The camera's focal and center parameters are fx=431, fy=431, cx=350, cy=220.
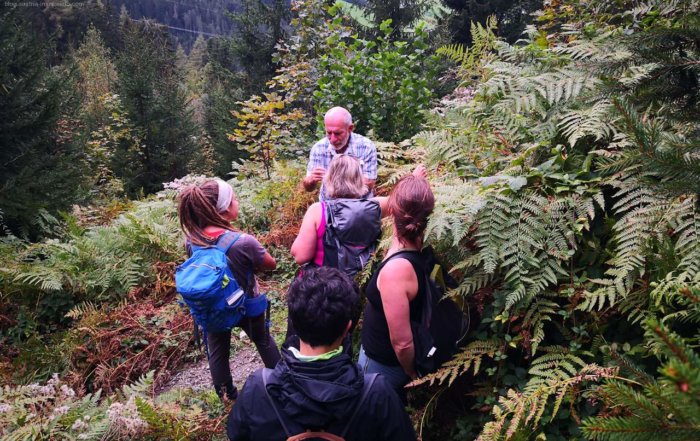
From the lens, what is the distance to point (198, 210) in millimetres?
3289

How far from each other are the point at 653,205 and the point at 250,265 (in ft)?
8.94

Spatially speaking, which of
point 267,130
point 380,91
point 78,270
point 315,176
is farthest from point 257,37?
point 315,176

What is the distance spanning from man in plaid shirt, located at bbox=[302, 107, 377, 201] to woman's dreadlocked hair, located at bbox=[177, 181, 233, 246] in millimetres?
1401

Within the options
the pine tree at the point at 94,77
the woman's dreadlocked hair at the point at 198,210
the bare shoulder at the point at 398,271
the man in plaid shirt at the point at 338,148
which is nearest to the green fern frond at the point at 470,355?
the bare shoulder at the point at 398,271

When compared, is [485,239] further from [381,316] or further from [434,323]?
[381,316]

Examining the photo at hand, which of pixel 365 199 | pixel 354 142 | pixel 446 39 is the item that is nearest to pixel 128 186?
pixel 446 39

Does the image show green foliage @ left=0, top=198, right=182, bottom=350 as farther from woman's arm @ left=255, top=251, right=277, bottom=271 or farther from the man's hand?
woman's arm @ left=255, top=251, right=277, bottom=271

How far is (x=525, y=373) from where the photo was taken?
2551 millimetres

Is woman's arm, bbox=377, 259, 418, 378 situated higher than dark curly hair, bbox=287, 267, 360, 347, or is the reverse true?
dark curly hair, bbox=287, 267, 360, 347

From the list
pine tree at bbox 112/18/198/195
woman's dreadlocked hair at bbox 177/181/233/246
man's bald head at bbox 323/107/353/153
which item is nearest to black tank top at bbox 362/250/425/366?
woman's dreadlocked hair at bbox 177/181/233/246

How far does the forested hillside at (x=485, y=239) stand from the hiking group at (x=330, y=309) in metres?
0.19

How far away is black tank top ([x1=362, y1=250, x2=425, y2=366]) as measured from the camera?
251cm

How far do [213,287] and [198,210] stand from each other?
62cm

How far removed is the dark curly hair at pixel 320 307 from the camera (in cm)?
198
